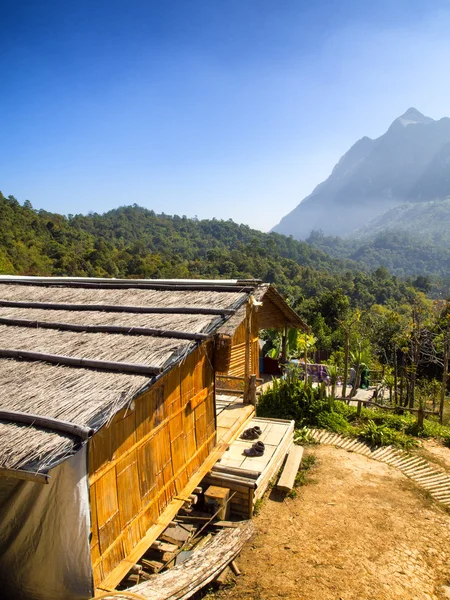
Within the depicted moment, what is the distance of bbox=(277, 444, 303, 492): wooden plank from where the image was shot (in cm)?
750

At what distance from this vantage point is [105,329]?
17.2 feet

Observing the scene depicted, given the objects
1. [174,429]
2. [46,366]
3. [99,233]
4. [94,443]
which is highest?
[99,233]

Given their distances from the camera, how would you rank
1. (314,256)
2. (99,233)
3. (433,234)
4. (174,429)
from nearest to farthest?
(174,429)
(99,233)
(314,256)
(433,234)

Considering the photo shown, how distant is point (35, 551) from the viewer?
3906mm

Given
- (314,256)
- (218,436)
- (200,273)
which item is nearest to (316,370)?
(218,436)

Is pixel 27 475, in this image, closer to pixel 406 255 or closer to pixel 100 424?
pixel 100 424

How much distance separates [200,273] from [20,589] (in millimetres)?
58411

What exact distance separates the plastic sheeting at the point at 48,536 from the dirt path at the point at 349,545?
2.25 metres

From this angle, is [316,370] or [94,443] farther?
[316,370]

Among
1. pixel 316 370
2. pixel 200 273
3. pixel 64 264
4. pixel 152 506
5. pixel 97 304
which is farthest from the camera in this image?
pixel 200 273

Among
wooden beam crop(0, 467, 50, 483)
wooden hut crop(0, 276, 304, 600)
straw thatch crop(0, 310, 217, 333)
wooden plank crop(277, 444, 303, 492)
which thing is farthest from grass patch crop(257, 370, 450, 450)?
wooden beam crop(0, 467, 50, 483)

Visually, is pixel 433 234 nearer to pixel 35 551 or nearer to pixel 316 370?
pixel 316 370

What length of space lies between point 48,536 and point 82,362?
1.60 m

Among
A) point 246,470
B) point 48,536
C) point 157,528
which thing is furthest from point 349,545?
point 48,536
